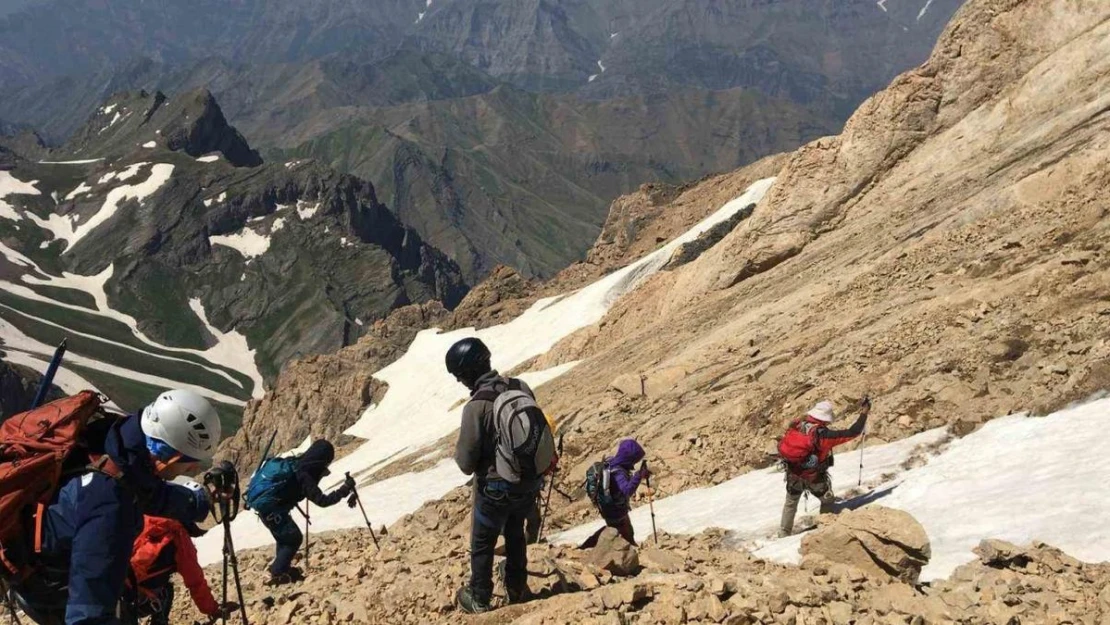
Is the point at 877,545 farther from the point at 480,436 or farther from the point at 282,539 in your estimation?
the point at 282,539

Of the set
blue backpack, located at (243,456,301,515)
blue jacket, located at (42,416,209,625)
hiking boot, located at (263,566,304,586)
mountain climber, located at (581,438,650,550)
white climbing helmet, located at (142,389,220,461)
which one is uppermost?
white climbing helmet, located at (142,389,220,461)

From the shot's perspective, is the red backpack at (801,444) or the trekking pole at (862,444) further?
the trekking pole at (862,444)

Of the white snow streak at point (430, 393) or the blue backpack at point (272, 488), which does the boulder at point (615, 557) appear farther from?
the white snow streak at point (430, 393)

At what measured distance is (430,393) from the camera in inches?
2414

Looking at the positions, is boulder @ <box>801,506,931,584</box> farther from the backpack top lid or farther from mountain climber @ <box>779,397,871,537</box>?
the backpack top lid

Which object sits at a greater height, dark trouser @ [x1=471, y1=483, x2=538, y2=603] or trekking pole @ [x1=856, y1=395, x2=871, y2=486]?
dark trouser @ [x1=471, y1=483, x2=538, y2=603]

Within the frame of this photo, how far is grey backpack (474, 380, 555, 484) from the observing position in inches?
301

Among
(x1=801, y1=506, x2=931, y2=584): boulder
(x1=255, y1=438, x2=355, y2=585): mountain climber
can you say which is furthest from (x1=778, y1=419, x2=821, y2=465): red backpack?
(x1=255, y1=438, x2=355, y2=585): mountain climber

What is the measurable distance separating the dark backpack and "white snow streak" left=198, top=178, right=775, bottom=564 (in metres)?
15.0

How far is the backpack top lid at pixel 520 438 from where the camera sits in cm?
765

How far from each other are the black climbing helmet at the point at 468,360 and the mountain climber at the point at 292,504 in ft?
16.7

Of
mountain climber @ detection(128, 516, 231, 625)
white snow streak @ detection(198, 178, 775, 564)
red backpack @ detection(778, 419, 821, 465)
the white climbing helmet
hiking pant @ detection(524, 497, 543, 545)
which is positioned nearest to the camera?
the white climbing helmet

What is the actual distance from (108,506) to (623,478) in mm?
7846

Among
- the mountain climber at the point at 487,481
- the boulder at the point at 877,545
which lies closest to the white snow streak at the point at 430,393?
the mountain climber at the point at 487,481
